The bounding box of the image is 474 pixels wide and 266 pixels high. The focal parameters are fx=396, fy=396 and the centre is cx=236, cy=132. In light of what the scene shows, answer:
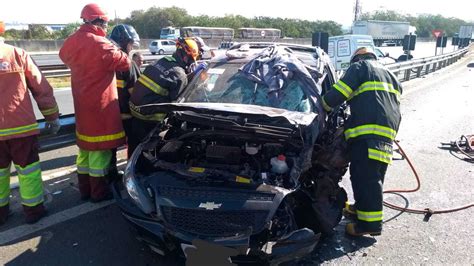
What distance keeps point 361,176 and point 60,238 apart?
2.78 metres

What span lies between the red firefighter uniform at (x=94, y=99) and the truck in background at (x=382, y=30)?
37579mm

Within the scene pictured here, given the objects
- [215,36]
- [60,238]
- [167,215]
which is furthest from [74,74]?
[215,36]

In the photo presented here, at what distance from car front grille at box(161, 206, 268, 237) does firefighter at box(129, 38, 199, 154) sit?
169 cm

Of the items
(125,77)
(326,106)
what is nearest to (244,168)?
(326,106)

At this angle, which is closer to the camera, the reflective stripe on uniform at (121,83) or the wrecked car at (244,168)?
the wrecked car at (244,168)

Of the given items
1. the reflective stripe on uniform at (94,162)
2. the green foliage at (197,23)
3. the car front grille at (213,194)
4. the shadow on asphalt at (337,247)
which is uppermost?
the green foliage at (197,23)

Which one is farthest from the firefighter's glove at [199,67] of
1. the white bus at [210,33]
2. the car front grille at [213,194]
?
the white bus at [210,33]

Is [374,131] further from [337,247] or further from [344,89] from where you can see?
[337,247]

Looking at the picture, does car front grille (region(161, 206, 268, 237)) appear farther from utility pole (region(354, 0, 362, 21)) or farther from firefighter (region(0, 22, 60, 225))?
utility pole (region(354, 0, 362, 21))

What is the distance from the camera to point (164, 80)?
14.1 ft

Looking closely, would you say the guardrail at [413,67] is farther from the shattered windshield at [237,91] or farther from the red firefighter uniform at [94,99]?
the red firefighter uniform at [94,99]

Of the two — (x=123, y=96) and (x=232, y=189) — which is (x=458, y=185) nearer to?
(x=232, y=189)

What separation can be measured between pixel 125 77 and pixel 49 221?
6.06ft

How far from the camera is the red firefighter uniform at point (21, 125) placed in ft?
11.9
